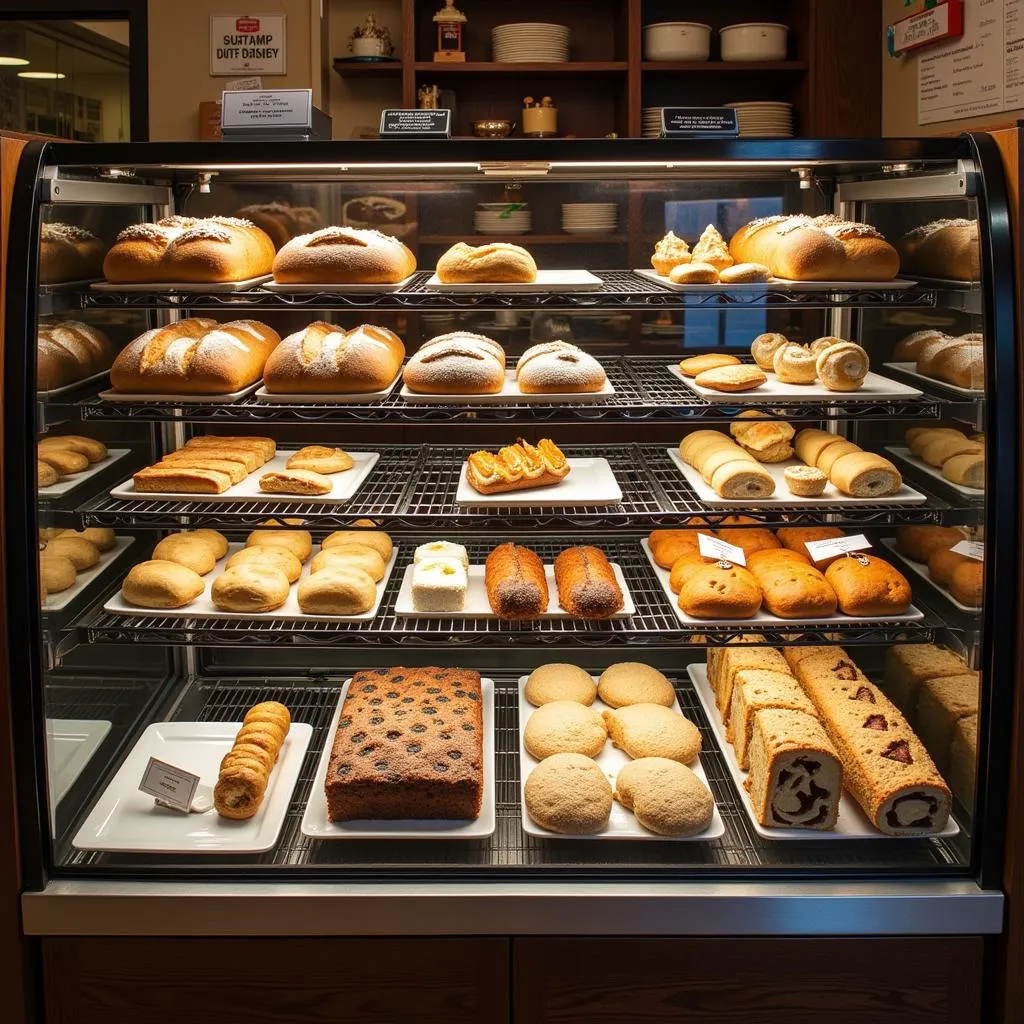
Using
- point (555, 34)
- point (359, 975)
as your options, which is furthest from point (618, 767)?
point (555, 34)

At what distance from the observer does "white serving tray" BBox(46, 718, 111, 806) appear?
2.44 meters

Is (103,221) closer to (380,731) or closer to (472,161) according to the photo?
(472,161)

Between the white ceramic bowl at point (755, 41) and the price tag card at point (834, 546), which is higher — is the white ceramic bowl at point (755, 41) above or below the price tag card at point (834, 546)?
above

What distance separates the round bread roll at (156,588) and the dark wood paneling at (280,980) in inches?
30.2

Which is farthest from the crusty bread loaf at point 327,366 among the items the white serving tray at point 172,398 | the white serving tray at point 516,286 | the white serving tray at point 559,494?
the white serving tray at point 559,494

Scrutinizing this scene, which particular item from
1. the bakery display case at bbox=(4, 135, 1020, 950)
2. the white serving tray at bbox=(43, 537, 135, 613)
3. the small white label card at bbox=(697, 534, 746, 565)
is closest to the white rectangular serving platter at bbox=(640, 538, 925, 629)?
the bakery display case at bbox=(4, 135, 1020, 950)

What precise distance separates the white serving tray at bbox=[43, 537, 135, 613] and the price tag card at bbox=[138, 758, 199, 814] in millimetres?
429

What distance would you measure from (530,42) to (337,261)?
360cm

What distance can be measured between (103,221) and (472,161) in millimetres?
1013

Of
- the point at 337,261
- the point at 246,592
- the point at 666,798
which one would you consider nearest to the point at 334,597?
the point at 246,592

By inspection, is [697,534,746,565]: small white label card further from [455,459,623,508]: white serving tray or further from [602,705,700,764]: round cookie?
[602,705,700,764]: round cookie

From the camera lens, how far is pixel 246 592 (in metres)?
2.66

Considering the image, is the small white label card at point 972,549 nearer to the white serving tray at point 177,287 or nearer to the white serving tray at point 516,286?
the white serving tray at point 516,286

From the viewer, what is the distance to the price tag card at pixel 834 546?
267 centimetres
